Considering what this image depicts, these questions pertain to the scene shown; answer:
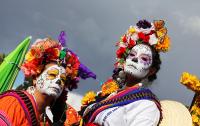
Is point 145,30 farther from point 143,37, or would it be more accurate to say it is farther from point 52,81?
point 52,81

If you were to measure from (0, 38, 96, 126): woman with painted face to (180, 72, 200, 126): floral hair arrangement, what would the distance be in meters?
1.78

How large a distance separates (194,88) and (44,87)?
296 cm

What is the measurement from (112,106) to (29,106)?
39.8 inches

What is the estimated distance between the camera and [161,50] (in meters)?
6.48

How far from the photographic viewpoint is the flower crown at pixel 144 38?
6.45 metres

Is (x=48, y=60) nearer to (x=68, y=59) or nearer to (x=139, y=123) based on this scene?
(x=68, y=59)

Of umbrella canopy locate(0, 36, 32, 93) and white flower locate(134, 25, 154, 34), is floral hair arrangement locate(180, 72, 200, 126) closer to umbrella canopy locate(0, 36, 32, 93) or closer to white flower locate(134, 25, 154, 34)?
white flower locate(134, 25, 154, 34)

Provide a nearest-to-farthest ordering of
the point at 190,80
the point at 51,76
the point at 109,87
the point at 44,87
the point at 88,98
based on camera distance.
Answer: the point at 44,87
the point at 51,76
the point at 88,98
the point at 109,87
the point at 190,80

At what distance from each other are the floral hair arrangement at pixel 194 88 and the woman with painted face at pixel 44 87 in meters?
1.78

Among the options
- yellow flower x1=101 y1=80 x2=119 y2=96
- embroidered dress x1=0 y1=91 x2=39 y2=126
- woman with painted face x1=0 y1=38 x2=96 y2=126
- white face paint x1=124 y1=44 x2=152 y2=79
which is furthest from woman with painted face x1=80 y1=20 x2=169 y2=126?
embroidered dress x1=0 y1=91 x2=39 y2=126

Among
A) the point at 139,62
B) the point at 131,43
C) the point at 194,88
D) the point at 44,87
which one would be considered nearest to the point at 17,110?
the point at 44,87

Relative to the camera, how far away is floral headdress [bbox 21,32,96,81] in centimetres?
626

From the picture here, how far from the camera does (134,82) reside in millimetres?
6090

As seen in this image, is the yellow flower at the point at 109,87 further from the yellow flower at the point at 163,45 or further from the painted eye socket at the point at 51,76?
the painted eye socket at the point at 51,76
